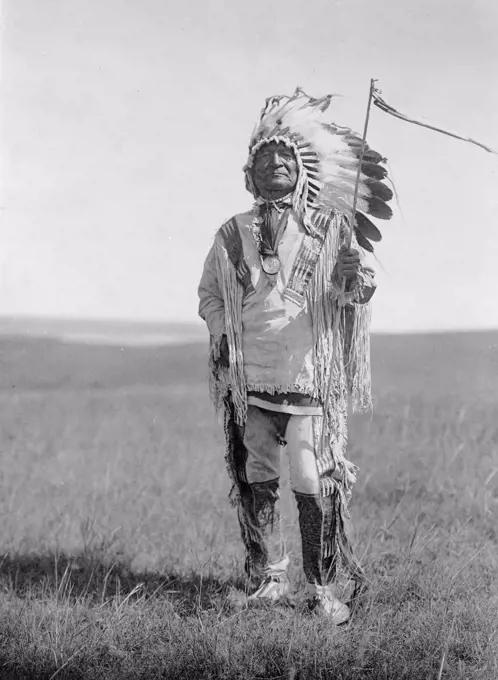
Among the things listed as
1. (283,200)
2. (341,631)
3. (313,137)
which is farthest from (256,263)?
(341,631)

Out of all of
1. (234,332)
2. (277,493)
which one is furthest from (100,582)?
(234,332)

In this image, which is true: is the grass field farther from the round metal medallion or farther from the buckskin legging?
the round metal medallion

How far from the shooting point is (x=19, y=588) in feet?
12.1

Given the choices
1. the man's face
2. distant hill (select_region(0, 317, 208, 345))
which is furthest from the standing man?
distant hill (select_region(0, 317, 208, 345))

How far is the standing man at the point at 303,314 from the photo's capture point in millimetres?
3127

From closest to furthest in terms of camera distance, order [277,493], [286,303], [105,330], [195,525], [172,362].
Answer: [286,303] < [277,493] < [195,525] < [105,330] < [172,362]

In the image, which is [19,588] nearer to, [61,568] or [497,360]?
[61,568]

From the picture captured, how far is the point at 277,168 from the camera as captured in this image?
312cm

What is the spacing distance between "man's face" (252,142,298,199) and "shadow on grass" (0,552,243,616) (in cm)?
176

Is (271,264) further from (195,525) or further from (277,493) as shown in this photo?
(195,525)

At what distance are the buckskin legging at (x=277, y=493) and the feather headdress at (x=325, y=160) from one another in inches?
33.4

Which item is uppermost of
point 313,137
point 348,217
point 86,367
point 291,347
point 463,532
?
point 313,137

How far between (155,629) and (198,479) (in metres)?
1.71

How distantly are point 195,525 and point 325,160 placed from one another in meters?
2.22
